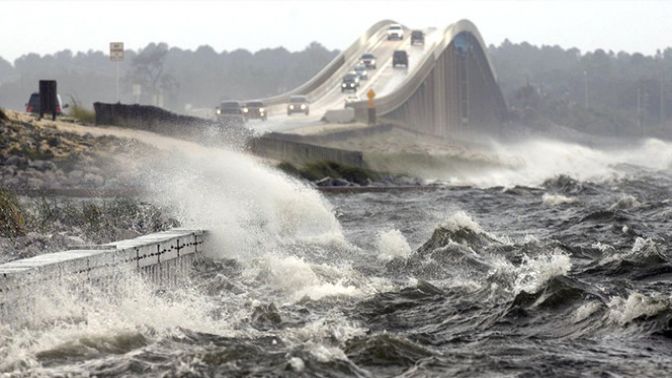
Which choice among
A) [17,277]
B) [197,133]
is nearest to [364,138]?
[197,133]

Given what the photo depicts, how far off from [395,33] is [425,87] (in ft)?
68.0

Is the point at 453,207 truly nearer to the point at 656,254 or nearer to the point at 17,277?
the point at 656,254

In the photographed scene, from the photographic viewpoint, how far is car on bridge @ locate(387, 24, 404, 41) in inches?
5625

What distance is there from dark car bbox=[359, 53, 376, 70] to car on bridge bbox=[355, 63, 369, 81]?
1225 millimetres

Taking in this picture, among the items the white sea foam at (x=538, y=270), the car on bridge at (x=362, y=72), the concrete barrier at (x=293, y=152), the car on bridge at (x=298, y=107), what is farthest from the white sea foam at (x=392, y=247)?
the car on bridge at (x=362, y=72)

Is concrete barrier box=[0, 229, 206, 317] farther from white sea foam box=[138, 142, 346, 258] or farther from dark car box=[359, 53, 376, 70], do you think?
dark car box=[359, 53, 376, 70]

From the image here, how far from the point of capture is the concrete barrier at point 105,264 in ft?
47.8

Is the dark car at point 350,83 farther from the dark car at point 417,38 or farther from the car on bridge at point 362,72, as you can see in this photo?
the dark car at point 417,38

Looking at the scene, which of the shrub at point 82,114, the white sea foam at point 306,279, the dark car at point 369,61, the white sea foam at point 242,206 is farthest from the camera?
the dark car at point 369,61

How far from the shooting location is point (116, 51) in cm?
7594

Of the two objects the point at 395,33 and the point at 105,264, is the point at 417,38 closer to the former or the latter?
the point at 395,33

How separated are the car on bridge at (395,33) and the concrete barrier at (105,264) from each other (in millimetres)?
121510

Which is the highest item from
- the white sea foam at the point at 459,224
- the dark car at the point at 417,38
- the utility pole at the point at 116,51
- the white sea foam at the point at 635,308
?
the dark car at the point at 417,38

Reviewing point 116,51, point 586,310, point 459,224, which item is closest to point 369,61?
point 116,51
